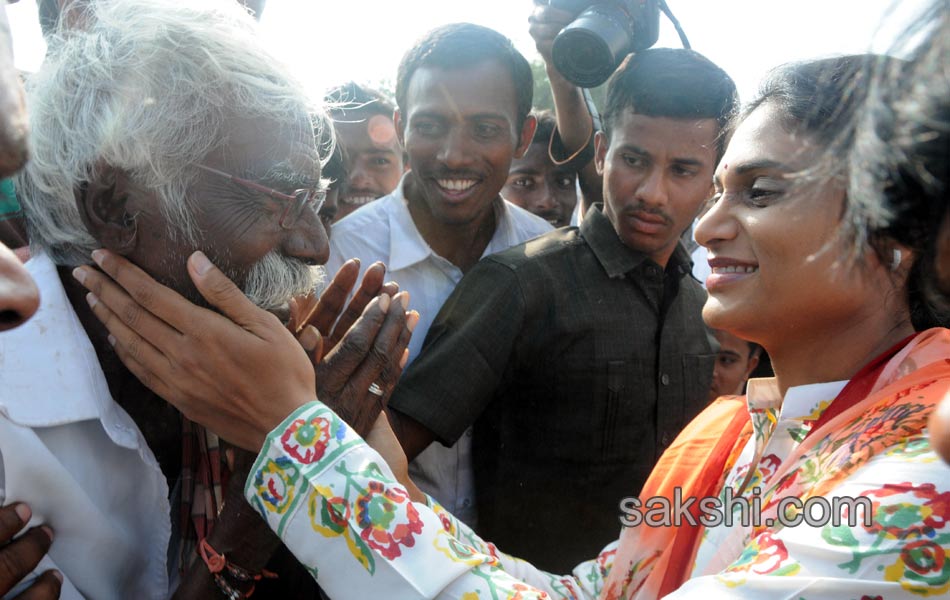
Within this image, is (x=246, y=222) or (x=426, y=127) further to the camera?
(x=426, y=127)

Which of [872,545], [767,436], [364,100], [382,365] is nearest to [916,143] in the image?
[872,545]

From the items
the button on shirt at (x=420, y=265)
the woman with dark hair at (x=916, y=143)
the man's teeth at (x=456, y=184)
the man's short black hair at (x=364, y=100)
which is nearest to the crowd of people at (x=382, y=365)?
the woman with dark hair at (x=916, y=143)

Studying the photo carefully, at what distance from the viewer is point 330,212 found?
12.3 ft

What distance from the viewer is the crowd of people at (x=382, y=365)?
4.53 ft

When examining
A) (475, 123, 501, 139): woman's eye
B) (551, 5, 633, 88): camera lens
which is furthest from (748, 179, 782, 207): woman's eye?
(475, 123, 501, 139): woman's eye

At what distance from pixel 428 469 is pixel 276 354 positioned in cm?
129

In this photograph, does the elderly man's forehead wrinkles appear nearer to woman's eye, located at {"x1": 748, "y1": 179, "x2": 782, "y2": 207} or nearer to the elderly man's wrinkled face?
the elderly man's wrinkled face

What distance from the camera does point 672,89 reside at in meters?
3.07

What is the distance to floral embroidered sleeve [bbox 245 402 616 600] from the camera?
1.58 metres

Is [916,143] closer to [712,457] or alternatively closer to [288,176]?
[712,457]

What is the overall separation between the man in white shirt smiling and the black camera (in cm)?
39

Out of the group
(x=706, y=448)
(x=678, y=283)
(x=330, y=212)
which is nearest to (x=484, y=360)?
(x=706, y=448)

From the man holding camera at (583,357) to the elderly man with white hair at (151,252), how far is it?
54 cm

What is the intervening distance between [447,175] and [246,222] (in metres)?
1.42
